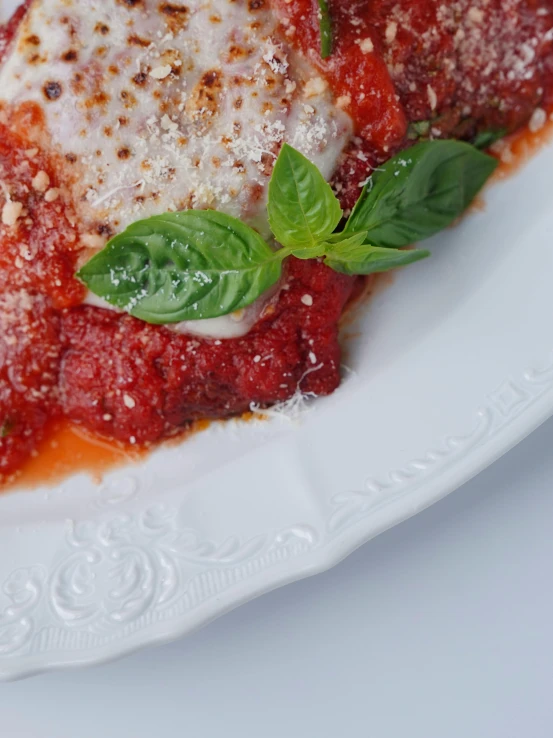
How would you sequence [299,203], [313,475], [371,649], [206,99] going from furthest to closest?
[371,649]
[313,475]
[206,99]
[299,203]

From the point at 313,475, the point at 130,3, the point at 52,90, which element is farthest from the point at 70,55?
the point at 313,475

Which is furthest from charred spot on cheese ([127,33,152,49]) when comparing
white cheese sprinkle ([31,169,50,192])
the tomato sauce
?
white cheese sprinkle ([31,169,50,192])

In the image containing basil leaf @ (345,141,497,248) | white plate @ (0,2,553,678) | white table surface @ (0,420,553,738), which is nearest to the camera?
white plate @ (0,2,553,678)

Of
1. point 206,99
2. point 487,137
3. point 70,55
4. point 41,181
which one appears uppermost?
point 487,137

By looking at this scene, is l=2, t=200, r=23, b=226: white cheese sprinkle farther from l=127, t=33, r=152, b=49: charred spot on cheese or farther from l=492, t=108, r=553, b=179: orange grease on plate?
l=492, t=108, r=553, b=179: orange grease on plate

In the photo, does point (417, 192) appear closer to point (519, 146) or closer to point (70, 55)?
point (519, 146)

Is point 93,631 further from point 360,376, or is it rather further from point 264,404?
point 360,376

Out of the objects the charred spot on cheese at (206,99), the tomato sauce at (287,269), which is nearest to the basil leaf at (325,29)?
the tomato sauce at (287,269)
